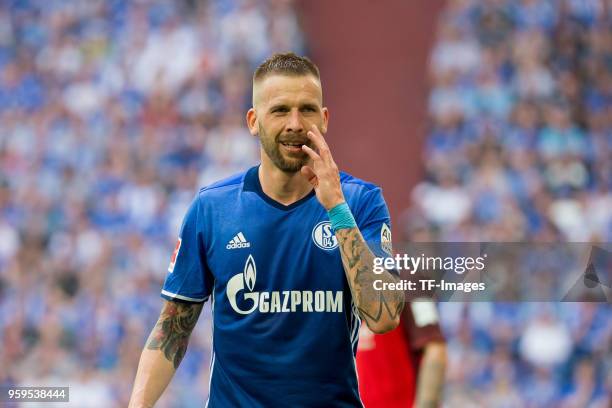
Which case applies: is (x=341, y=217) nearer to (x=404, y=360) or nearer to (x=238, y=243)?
(x=238, y=243)

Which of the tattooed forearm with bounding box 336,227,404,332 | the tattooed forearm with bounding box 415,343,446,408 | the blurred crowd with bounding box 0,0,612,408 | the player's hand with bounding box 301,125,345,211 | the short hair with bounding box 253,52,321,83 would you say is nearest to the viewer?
the tattooed forearm with bounding box 336,227,404,332

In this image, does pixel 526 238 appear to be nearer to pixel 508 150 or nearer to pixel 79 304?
pixel 508 150

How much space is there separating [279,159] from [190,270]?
0.45 meters

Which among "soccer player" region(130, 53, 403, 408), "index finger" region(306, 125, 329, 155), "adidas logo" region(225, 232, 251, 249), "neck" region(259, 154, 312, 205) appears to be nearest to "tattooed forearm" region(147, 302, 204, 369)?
"soccer player" region(130, 53, 403, 408)

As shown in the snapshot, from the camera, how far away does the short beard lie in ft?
9.31

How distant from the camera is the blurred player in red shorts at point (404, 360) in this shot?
171 inches

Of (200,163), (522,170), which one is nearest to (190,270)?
(522,170)

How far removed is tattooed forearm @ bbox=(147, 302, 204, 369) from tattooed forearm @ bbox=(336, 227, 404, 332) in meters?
0.65

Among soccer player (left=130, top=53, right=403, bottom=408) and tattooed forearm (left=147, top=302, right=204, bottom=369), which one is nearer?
soccer player (left=130, top=53, right=403, bottom=408)

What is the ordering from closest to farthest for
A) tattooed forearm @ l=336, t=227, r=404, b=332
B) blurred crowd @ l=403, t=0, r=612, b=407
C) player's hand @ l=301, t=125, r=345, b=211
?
tattooed forearm @ l=336, t=227, r=404, b=332, player's hand @ l=301, t=125, r=345, b=211, blurred crowd @ l=403, t=0, r=612, b=407

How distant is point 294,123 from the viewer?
9.05ft

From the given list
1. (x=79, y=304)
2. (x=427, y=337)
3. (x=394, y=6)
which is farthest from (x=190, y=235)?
(x=394, y=6)

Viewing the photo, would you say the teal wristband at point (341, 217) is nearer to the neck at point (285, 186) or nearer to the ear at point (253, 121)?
the neck at point (285, 186)

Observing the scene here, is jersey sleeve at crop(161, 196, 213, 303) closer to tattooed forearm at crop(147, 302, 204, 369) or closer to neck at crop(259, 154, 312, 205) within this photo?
tattooed forearm at crop(147, 302, 204, 369)
